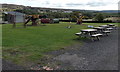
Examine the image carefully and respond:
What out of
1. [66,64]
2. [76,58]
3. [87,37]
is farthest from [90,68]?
[87,37]

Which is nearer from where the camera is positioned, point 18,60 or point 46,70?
point 46,70

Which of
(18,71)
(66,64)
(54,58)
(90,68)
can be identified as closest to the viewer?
(18,71)

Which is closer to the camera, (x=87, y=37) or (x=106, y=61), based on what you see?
(x=106, y=61)

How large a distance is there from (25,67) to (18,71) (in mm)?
413

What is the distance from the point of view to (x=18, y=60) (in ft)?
20.1

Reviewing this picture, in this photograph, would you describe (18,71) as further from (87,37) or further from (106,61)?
(87,37)

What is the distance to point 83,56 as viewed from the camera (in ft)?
22.6

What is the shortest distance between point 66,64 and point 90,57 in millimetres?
1394

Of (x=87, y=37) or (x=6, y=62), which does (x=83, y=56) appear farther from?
(x=87, y=37)

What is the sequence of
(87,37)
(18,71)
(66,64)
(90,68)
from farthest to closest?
(87,37) → (66,64) → (90,68) → (18,71)

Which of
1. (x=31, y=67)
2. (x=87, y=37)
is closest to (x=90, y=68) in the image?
(x=31, y=67)

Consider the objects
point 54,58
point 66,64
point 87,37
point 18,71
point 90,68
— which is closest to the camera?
point 18,71

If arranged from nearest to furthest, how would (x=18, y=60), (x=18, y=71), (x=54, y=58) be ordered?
(x=18, y=71) → (x=18, y=60) → (x=54, y=58)

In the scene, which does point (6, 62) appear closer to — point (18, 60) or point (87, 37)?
point (18, 60)
